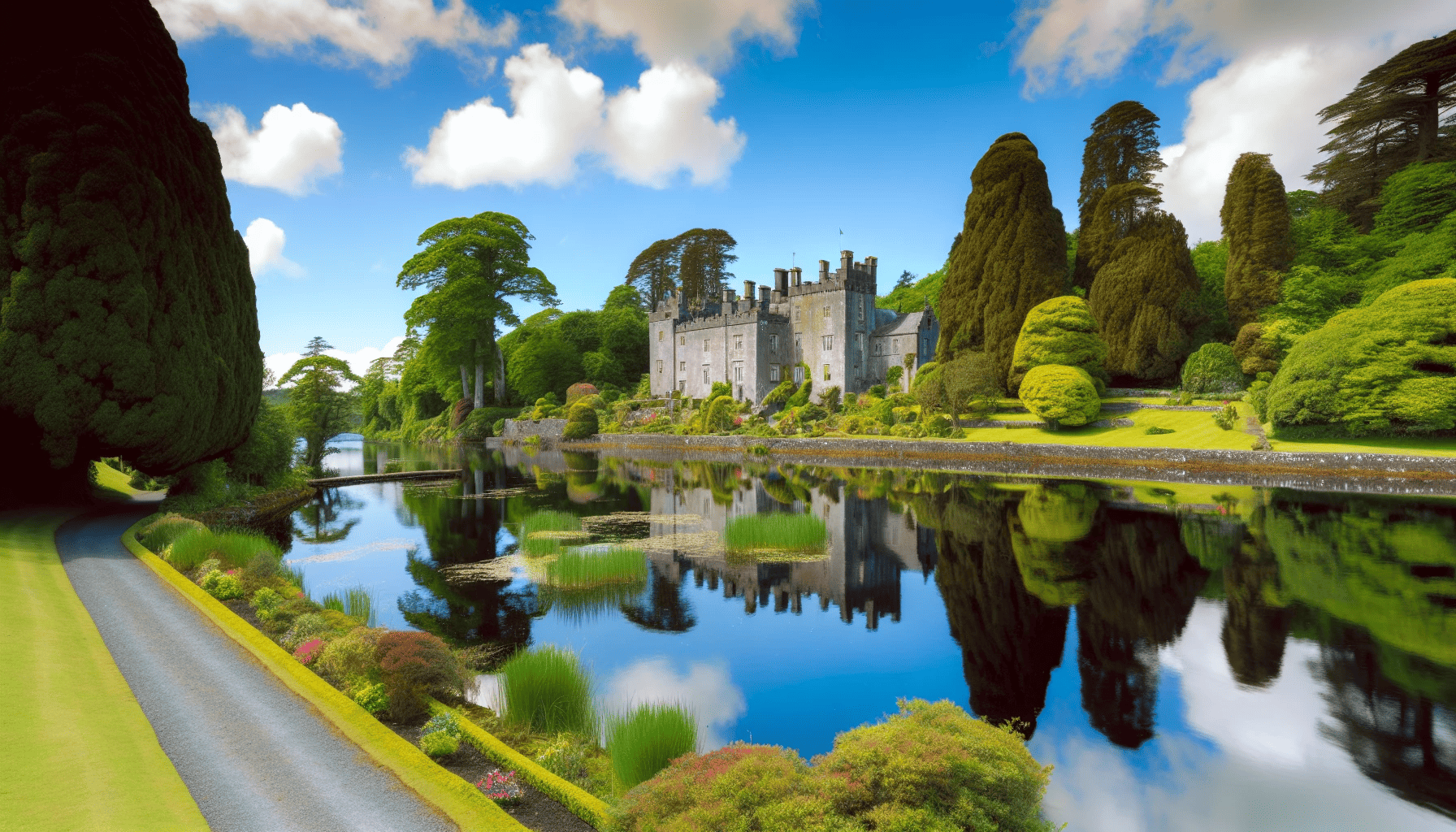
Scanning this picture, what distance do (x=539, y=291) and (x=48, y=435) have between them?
40.0 m

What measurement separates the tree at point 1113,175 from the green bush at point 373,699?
41.9 metres

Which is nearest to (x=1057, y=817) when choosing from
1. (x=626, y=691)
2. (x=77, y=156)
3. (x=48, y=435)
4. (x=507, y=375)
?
(x=626, y=691)

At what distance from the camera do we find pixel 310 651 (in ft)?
21.2

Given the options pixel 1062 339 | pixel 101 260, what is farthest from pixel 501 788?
pixel 1062 339

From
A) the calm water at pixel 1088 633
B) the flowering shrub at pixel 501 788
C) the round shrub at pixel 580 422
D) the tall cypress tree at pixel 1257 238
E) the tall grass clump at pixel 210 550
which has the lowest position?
the calm water at pixel 1088 633

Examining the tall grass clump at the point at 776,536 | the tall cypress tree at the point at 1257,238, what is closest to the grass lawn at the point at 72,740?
the tall grass clump at the point at 776,536

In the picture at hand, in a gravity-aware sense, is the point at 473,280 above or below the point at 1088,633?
above

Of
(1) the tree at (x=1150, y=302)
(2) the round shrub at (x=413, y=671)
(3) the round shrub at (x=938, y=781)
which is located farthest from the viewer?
(1) the tree at (x=1150, y=302)

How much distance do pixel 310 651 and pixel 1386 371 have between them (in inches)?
1121

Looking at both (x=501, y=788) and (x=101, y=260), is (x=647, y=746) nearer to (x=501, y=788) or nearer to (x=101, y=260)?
(x=501, y=788)

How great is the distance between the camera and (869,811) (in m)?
3.49

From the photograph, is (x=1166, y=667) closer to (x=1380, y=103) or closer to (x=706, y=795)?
(x=706, y=795)

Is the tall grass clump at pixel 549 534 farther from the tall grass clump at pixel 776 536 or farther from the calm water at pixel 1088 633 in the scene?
the tall grass clump at pixel 776 536

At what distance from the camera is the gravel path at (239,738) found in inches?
161
